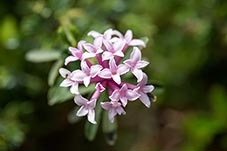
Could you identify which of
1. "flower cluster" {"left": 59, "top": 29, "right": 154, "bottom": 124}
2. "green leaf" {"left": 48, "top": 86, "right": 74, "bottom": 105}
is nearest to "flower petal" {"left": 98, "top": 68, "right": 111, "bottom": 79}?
"flower cluster" {"left": 59, "top": 29, "right": 154, "bottom": 124}

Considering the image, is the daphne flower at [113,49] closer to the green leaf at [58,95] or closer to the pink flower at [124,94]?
the pink flower at [124,94]

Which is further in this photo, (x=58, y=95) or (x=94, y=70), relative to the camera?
(x=58, y=95)

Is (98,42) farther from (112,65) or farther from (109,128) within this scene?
(109,128)

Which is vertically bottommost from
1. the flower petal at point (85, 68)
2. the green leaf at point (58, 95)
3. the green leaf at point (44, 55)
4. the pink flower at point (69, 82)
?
the green leaf at point (44, 55)

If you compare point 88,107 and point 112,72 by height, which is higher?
point 112,72

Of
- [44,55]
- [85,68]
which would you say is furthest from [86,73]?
[44,55]

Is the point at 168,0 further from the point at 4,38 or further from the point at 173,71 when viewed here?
the point at 4,38

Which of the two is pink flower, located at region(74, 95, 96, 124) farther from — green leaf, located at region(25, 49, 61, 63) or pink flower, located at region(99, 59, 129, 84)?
green leaf, located at region(25, 49, 61, 63)

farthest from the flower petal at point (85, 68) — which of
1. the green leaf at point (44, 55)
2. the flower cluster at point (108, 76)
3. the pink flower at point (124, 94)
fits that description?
the green leaf at point (44, 55)
